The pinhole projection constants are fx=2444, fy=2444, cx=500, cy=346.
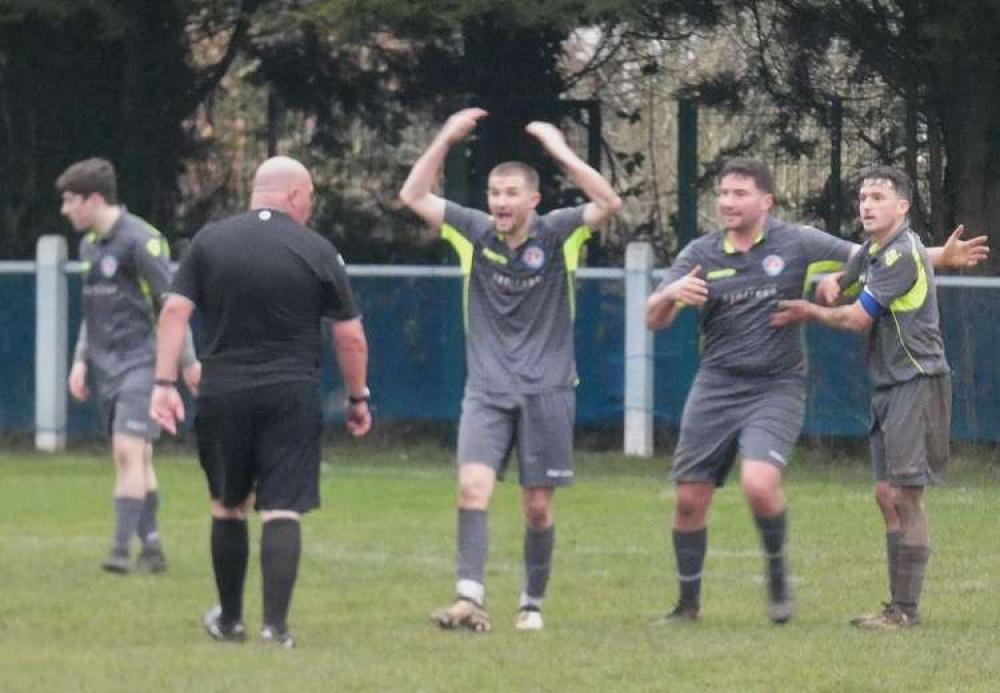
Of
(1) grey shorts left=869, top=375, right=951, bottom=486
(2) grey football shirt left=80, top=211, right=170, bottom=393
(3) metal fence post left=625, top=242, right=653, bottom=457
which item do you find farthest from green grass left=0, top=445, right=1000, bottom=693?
(3) metal fence post left=625, top=242, right=653, bottom=457

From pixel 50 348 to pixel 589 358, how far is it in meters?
4.17

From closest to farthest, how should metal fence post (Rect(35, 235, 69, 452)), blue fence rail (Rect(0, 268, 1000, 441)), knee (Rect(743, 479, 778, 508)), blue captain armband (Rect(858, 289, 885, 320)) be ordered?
blue captain armband (Rect(858, 289, 885, 320)) < knee (Rect(743, 479, 778, 508)) < blue fence rail (Rect(0, 268, 1000, 441)) < metal fence post (Rect(35, 235, 69, 452))

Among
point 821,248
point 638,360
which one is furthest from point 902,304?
point 638,360

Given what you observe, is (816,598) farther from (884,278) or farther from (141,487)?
(141,487)

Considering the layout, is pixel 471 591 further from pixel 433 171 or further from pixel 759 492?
pixel 433 171

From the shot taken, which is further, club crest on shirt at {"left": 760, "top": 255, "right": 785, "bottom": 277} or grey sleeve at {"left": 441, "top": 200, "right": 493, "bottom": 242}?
grey sleeve at {"left": 441, "top": 200, "right": 493, "bottom": 242}

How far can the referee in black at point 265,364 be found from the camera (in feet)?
29.4

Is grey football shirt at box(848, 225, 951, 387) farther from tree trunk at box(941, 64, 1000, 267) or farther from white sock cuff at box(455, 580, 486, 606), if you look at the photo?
tree trunk at box(941, 64, 1000, 267)

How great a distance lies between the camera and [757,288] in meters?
9.59

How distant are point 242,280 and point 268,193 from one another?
0.39 meters

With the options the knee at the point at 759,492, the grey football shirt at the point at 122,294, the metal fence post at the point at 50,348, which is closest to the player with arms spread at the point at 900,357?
the knee at the point at 759,492

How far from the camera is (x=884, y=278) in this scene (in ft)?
31.0

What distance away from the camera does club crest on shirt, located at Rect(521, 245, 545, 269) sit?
9.75 meters

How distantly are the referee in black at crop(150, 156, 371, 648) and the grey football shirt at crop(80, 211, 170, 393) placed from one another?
2.34m
